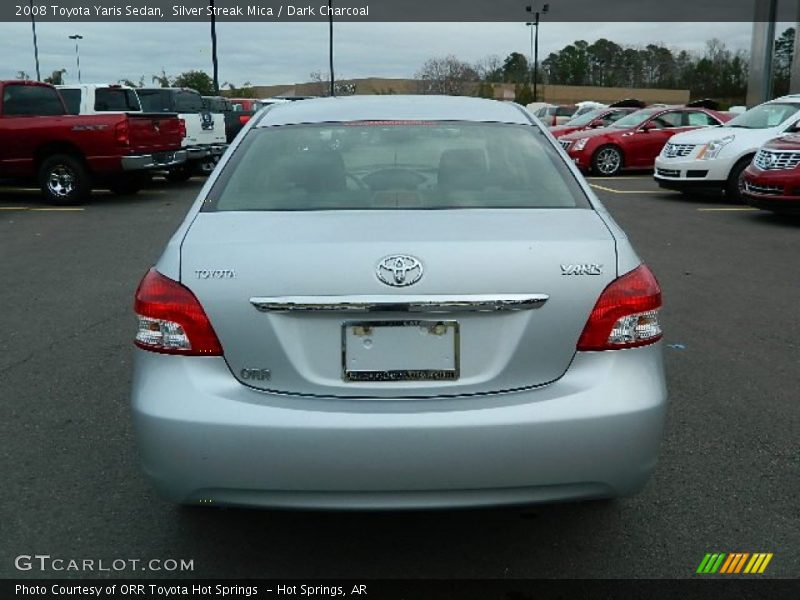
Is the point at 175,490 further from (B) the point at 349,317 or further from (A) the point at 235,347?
(B) the point at 349,317

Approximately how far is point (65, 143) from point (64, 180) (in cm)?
70

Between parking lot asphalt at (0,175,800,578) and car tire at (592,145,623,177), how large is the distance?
40.0ft

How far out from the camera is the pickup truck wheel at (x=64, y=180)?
531 inches

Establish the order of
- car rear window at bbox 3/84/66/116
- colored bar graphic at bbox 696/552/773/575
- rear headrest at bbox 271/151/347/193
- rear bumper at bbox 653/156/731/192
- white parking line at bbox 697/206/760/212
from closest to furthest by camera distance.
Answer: colored bar graphic at bbox 696/552/773/575
rear headrest at bbox 271/151/347/193
white parking line at bbox 697/206/760/212
rear bumper at bbox 653/156/731/192
car rear window at bbox 3/84/66/116

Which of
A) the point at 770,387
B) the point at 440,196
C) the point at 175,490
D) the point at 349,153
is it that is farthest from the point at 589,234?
the point at 770,387

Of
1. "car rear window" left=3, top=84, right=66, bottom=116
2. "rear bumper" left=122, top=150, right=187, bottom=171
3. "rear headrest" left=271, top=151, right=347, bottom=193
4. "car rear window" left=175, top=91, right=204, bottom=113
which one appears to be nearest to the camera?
"rear headrest" left=271, top=151, right=347, bottom=193

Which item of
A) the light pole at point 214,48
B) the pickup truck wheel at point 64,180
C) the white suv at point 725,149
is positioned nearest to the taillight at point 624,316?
the white suv at point 725,149

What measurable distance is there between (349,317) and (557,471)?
801mm

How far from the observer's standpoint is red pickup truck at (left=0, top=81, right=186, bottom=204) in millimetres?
13117

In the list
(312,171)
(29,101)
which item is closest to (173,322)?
(312,171)

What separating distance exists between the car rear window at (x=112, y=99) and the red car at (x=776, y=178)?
11.3 m

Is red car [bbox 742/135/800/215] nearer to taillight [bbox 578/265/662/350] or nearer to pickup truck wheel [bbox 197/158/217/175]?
taillight [bbox 578/265/662/350]

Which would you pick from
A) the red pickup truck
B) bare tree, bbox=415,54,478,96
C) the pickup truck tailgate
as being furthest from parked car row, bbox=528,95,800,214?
bare tree, bbox=415,54,478,96

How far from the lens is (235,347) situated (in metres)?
2.56
